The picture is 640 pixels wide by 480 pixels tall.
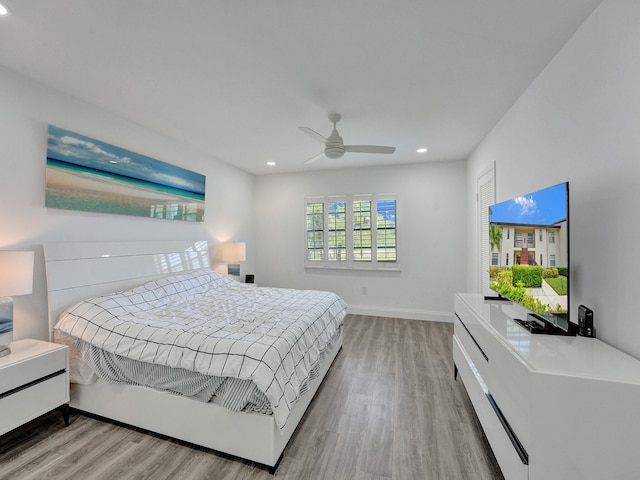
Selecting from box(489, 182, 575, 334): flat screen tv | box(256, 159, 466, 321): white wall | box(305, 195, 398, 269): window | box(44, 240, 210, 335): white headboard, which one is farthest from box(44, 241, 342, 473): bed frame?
box(305, 195, 398, 269): window

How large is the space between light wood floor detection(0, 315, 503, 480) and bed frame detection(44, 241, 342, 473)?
8 centimetres

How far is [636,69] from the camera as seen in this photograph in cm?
128

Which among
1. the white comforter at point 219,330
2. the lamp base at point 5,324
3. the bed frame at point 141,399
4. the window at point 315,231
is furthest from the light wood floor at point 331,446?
the window at point 315,231

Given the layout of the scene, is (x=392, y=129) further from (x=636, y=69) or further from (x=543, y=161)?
(x=636, y=69)

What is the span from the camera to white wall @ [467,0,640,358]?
A: 4.28ft

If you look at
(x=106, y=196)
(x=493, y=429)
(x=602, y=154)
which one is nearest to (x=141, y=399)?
(x=106, y=196)

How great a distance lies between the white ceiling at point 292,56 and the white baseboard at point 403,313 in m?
2.86

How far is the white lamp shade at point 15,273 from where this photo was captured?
1.83 m

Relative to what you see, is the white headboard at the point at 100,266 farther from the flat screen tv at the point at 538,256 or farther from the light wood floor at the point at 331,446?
the flat screen tv at the point at 538,256

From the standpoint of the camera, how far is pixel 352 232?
498 centimetres

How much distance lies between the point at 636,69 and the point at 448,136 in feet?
7.17

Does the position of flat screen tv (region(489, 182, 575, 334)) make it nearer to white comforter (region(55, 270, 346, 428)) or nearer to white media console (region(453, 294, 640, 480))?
white media console (region(453, 294, 640, 480))

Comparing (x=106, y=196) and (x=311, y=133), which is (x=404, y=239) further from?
(x=106, y=196)

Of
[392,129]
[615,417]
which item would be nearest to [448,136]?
[392,129]
